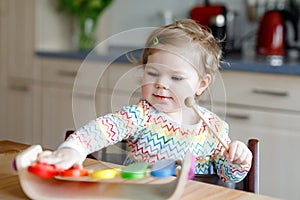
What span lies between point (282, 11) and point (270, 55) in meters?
0.25

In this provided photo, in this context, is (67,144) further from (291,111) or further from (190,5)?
(190,5)

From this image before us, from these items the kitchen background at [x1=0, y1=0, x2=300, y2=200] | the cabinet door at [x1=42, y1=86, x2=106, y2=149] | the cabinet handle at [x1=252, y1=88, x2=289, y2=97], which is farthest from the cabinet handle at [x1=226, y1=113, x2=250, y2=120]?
the cabinet door at [x1=42, y1=86, x2=106, y2=149]

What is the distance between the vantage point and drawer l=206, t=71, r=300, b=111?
2.40 metres

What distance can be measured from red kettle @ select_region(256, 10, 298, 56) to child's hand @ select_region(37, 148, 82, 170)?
2129mm

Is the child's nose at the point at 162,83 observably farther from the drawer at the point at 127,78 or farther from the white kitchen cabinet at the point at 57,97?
the white kitchen cabinet at the point at 57,97

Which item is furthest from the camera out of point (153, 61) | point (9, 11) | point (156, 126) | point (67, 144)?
point (9, 11)

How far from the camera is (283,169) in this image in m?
2.46

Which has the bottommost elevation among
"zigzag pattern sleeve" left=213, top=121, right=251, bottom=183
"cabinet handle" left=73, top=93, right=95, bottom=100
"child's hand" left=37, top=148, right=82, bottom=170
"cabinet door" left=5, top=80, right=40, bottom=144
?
"cabinet door" left=5, top=80, right=40, bottom=144

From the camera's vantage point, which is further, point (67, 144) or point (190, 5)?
point (190, 5)

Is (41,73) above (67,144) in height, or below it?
below

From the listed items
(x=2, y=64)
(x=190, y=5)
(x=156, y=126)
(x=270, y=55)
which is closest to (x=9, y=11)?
(x=2, y=64)

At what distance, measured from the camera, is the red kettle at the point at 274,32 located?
2.84 meters

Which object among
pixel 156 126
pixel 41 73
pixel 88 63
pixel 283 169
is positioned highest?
pixel 88 63

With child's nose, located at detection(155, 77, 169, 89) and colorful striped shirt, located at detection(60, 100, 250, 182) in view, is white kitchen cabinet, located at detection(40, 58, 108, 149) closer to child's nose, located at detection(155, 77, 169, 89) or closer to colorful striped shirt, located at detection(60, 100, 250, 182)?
colorful striped shirt, located at detection(60, 100, 250, 182)
